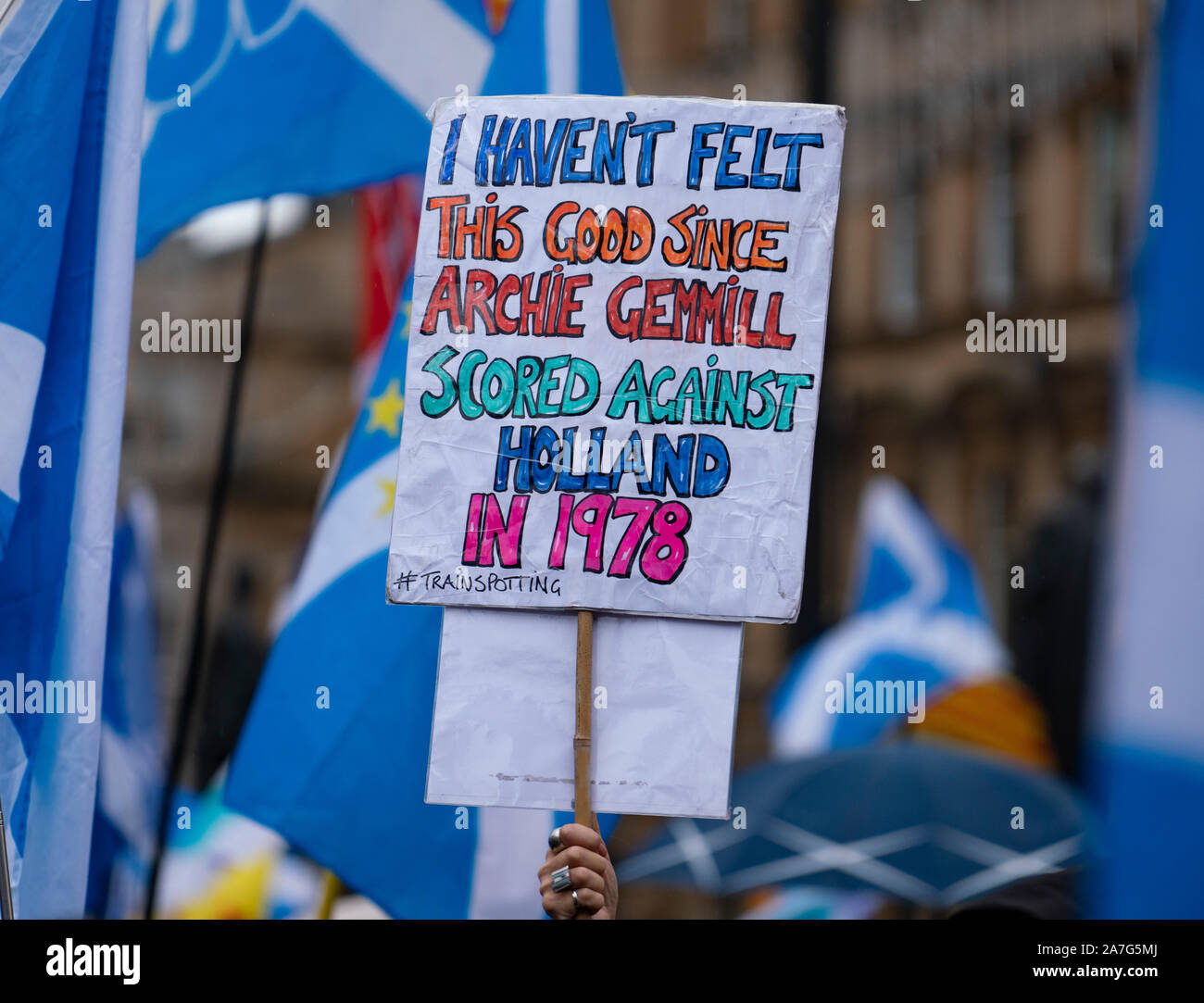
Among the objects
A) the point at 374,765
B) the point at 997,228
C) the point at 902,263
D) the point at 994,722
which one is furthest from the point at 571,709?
the point at 902,263

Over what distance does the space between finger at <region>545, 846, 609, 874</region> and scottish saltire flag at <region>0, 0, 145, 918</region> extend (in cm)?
127

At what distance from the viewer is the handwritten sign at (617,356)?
2.85 meters

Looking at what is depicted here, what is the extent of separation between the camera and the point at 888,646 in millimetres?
7082

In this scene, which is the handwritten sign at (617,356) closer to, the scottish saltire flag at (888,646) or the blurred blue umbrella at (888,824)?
the blurred blue umbrella at (888,824)

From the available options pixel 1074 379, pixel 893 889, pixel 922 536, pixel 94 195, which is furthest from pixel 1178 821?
pixel 1074 379

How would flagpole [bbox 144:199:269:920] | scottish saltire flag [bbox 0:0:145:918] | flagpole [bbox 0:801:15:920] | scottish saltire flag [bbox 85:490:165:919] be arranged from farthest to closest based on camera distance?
scottish saltire flag [bbox 85:490:165:919] < flagpole [bbox 144:199:269:920] < scottish saltire flag [bbox 0:0:145:918] < flagpole [bbox 0:801:15:920]

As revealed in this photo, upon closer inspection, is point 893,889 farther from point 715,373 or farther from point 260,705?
point 715,373

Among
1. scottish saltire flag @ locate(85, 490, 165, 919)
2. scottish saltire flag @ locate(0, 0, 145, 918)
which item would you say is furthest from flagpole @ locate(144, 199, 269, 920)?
scottish saltire flag @ locate(0, 0, 145, 918)

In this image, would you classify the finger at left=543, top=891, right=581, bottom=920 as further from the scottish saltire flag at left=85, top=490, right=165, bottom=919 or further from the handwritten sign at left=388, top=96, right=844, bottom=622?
the scottish saltire flag at left=85, top=490, right=165, bottom=919

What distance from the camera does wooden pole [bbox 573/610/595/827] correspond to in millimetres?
2766

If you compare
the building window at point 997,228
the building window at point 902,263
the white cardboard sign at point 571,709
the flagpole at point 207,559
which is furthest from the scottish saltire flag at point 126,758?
the building window at point 902,263

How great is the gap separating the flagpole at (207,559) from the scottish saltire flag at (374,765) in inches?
8.3

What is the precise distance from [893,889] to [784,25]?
14.9 feet

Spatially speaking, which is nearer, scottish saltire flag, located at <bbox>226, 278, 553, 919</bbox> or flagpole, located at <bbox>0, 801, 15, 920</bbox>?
flagpole, located at <bbox>0, 801, 15, 920</bbox>
